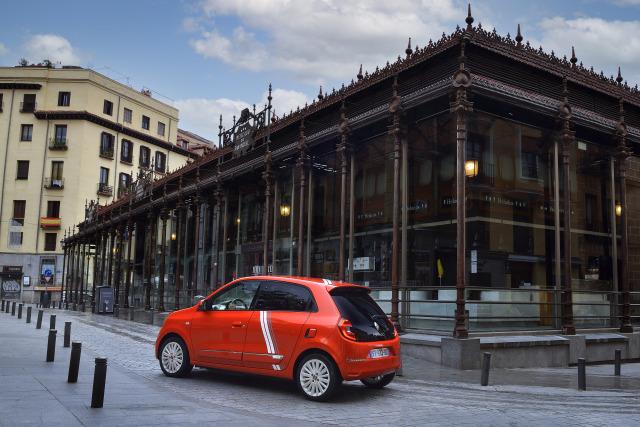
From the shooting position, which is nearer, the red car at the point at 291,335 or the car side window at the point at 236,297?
the red car at the point at 291,335

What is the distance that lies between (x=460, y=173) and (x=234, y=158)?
11436 mm

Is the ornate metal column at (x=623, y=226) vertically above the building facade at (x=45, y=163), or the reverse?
the building facade at (x=45, y=163)

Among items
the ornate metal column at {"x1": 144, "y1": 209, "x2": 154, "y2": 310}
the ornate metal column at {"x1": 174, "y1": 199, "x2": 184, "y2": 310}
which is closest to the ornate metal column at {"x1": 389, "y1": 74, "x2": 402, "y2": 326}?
the ornate metal column at {"x1": 174, "y1": 199, "x2": 184, "y2": 310}

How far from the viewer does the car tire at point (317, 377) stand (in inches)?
329

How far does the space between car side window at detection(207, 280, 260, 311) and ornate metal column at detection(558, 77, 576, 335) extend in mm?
8197

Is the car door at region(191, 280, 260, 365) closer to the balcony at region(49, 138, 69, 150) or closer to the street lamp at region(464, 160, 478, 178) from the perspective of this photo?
the street lamp at region(464, 160, 478, 178)

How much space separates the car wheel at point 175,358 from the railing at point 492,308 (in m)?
5.52

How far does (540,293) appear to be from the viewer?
1462 centimetres

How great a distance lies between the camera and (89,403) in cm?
779

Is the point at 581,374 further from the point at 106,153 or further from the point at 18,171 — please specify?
the point at 18,171

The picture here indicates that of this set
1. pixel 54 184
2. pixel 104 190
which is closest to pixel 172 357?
pixel 54 184

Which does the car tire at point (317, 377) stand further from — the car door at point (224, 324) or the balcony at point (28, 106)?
the balcony at point (28, 106)

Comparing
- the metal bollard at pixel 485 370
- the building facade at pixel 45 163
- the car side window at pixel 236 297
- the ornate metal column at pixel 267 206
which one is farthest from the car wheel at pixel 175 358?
the building facade at pixel 45 163

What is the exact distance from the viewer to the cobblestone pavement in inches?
300
